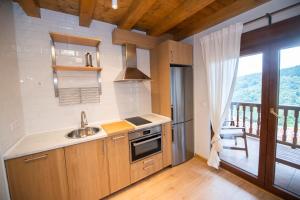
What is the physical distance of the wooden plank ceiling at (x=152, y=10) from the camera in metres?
1.61

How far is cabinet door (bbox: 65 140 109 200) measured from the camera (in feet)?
4.86

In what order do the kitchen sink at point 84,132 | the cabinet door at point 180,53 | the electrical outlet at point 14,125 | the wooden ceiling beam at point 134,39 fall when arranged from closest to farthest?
the electrical outlet at point 14,125 < the kitchen sink at point 84,132 < the wooden ceiling beam at point 134,39 < the cabinet door at point 180,53

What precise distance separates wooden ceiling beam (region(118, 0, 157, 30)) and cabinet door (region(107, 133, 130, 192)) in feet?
5.45

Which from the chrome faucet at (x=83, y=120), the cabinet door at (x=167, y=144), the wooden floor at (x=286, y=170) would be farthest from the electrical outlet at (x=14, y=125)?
the wooden floor at (x=286, y=170)

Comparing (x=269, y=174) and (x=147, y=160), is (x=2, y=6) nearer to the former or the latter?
(x=147, y=160)

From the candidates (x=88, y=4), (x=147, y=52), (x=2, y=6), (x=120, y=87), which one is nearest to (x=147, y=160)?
(x=120, y=87)

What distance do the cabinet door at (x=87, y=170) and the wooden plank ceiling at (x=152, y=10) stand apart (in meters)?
1.69

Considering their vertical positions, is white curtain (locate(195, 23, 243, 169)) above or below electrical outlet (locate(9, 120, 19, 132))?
above

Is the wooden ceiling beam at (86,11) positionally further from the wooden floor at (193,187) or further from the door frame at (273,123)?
the wooden floor at (193,187)

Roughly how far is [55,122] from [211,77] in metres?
2.53

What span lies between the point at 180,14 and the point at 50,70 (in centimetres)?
200

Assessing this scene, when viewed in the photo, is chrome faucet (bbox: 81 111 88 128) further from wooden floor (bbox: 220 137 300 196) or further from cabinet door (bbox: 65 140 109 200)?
wooden floor (bbox: 220 137 300 196)

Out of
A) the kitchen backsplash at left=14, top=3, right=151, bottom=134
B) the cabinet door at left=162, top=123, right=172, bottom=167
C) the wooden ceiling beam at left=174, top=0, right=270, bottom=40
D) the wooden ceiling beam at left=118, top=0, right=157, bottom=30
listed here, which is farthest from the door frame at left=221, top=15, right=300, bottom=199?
the kitchen backsplash at left=14, top=3, right=151, bottom=134

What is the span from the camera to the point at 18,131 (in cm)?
151
